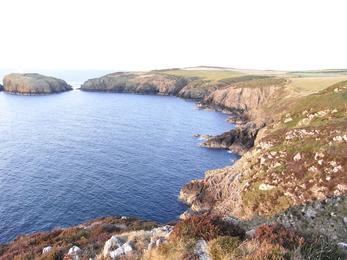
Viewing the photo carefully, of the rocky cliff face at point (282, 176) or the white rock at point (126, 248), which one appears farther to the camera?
the rocky cliff face at point (282, 176)

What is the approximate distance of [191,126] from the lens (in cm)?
13188

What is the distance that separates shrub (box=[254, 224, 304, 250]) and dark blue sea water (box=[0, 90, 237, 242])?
1638 inches

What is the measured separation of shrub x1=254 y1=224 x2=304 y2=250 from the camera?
1559cm

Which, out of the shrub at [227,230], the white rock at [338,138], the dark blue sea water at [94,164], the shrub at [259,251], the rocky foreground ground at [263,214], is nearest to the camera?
the shrub at [259,251]

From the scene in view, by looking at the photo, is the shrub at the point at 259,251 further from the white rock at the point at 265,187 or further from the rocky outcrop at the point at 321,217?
the white rock at the point at 265,187

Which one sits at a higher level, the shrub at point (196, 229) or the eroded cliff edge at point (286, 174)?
the shrub at point (196, 229)

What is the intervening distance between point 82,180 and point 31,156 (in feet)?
73.3

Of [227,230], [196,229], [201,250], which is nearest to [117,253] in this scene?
[196,229]

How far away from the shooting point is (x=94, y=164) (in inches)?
3211

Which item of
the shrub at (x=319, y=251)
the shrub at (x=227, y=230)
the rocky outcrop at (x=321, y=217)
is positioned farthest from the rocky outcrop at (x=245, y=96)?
the shrub at (x=319, y=251)

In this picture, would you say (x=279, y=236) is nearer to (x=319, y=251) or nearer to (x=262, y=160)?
(x=319, y=251)

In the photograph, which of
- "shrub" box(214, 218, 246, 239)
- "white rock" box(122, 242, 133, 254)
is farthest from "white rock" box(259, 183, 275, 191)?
"white rock" box(122, 242, 133, 254)

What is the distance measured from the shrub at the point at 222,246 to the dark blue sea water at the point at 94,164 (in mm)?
41908

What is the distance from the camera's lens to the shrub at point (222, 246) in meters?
15.7
